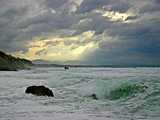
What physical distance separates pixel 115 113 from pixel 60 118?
2.78 metres

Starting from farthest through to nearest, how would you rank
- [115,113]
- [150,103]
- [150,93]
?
[150,93] < [150,103] < [115,113]

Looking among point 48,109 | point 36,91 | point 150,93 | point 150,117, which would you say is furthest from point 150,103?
point 36,91

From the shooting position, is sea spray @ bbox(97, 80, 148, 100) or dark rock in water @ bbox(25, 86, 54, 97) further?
dark rock in water @ bbox(25, 86, 54, 97)

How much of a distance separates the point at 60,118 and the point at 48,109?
299 centimetres

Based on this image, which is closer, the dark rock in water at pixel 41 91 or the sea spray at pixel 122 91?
the sea spray at pixel 122 91

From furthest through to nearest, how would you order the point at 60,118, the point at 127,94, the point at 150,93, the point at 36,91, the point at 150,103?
1. the point at 36,91
2. the point at 127,94
3. the point at 150,93
4. the point at 150,103
5. the point at 60,118

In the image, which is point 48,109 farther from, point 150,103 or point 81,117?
point 150,103

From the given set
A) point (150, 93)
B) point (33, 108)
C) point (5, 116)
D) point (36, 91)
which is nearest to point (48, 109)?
point (33, 108)

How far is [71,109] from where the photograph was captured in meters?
17.5

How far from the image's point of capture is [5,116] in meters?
14.9

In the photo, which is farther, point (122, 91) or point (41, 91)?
point (122, 91)

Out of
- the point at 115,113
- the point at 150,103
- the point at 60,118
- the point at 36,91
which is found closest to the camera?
the point at 60,118

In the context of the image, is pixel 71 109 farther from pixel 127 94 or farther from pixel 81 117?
pixel 127 94

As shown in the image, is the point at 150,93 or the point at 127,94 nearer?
the point at 150,93
